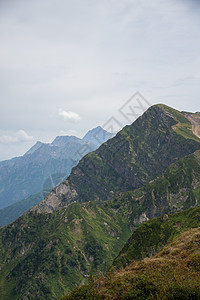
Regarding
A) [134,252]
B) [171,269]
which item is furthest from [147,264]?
[134,252]

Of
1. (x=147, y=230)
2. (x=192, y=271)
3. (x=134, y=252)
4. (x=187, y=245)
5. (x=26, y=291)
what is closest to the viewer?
(x=192, y=271)

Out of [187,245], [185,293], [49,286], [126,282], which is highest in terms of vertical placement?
[126,282]

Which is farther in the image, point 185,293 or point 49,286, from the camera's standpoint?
point 49,286

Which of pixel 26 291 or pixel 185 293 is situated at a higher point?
pixel 185 293

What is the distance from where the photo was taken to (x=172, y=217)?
4601 inches

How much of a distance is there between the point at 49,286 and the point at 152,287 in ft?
659

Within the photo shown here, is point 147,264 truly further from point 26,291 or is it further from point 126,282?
point 26,291

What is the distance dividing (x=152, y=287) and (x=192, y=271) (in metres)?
8.21

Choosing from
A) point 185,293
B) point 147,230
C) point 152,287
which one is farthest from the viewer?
point 147,230

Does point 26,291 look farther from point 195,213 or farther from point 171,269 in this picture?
point 171,269

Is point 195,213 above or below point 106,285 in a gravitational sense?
below

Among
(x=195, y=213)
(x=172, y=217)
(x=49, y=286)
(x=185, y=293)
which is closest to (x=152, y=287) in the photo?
(x=185, y=293)

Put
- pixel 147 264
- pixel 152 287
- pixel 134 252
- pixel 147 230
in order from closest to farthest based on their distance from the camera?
pixel 152 287 < pixel 147 264 < pixel 134 252 < pixel 147 230

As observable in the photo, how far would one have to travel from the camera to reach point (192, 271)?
34438 mm
